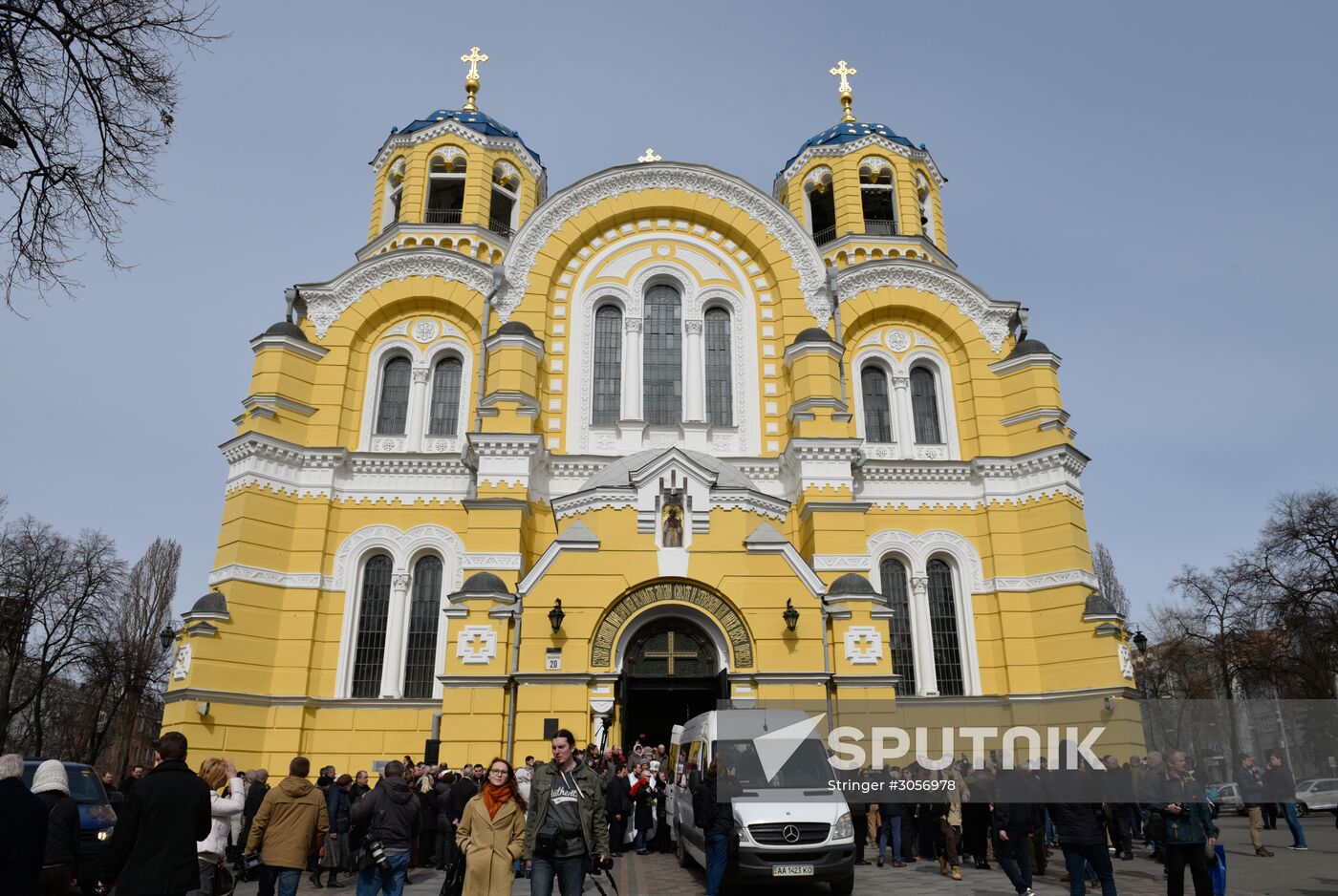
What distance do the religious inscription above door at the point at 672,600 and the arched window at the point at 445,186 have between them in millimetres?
15200

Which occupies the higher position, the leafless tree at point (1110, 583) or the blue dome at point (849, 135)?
the blue dome at point (849, 135)

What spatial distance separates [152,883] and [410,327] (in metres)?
21.4

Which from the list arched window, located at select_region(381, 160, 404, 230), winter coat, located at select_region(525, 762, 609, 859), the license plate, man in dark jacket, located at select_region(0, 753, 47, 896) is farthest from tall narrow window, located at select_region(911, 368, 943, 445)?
man in dark jacket, located at select_region(0, 753, 47, 896)

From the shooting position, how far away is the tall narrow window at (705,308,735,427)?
24.6m

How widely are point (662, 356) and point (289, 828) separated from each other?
1840 centimetres

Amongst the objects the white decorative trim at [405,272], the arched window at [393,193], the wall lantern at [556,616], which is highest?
the arched window at [393,193]

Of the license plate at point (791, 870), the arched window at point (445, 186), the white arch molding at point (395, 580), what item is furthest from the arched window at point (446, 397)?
the license plate at point (791, 870)

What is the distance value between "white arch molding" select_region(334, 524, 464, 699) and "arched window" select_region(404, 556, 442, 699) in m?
0.14

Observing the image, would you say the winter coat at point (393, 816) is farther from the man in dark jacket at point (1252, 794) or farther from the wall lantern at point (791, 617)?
the man in dark jacket at point (1252, 794)

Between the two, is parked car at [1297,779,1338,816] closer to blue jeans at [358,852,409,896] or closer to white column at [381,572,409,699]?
white column at [381,572,409,699]

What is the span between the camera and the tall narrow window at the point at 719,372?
24.6 m

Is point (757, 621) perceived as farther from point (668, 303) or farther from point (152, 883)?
point (152, 883)

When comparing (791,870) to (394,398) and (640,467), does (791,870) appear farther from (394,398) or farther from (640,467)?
(394,398)

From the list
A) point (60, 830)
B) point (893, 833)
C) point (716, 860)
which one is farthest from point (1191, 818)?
point (60, 830)
